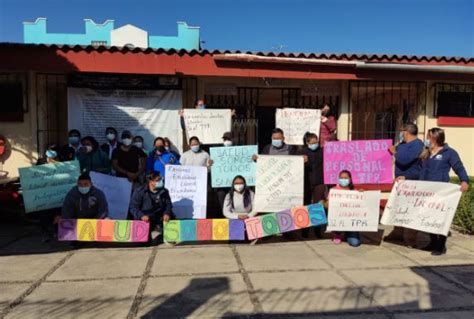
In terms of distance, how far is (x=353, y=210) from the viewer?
244 inches

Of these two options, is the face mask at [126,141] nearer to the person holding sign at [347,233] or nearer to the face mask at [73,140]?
the face mask at [73,140]

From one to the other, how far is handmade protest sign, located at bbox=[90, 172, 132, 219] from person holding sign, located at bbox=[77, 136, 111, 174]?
33 centimetres

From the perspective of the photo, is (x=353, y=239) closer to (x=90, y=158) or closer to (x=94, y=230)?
(x=94, y=230)

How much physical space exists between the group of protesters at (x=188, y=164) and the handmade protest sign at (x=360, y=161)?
0.14 meters

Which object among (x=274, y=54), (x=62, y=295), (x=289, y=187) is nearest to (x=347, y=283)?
(x=289, y=187)

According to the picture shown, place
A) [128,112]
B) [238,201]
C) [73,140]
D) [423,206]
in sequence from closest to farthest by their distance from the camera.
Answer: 1. [423,206]
2. [238,201]
3. [73,140]
4. [128,112]

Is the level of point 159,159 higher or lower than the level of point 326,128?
lower

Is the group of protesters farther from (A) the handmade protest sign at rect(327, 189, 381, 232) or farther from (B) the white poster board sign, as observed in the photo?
(B) the white poster board sign

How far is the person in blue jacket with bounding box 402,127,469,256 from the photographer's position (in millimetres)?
5812

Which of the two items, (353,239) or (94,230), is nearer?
(94,230)

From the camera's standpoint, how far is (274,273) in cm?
496

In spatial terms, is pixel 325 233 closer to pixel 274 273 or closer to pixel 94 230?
pixel 274 273

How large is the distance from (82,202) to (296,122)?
13.6 feet

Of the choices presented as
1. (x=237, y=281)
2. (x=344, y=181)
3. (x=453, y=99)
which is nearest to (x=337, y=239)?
(x=344, y=181)
